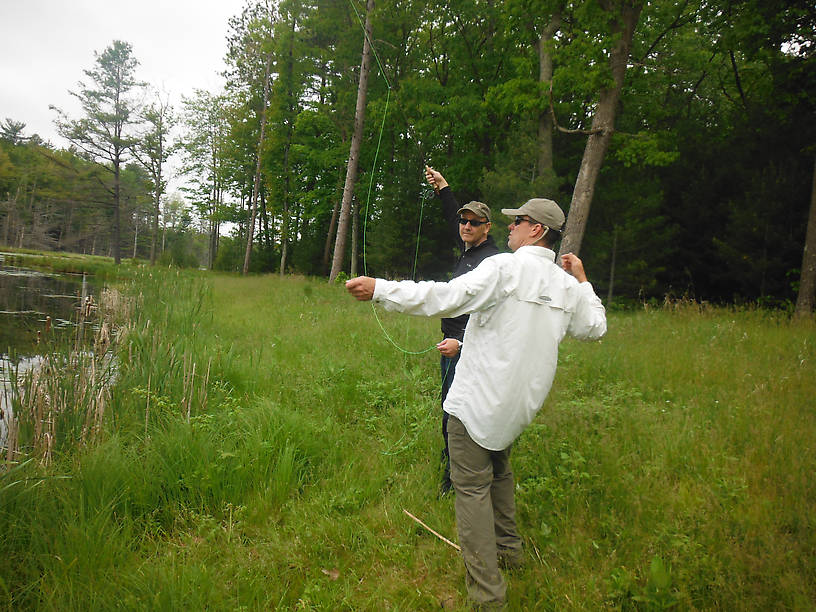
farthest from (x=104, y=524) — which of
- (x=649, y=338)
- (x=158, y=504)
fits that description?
(x=649, y=338)

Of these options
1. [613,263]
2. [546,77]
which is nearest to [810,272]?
[613,263]

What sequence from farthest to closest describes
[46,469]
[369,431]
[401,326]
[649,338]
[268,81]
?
[268,81] < [401,326] < [649,338] < [369,431] < [46,469]

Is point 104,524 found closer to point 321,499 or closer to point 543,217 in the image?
point 321,499

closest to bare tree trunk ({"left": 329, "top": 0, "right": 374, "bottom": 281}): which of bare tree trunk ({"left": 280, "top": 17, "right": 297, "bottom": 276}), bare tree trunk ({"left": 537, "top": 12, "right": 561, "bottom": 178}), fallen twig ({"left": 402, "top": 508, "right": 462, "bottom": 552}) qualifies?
bare tree trunk ({"left": 537, "top": 12, "right": 561, "bottom": 178})

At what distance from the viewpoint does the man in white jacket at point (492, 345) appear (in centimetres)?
183

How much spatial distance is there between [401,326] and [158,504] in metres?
4.81

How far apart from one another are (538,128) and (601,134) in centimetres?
505

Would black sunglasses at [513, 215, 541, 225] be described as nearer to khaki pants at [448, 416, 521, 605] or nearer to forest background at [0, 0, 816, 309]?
khaki pants at [448, 416, 521, 605]

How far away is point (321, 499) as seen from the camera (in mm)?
2908

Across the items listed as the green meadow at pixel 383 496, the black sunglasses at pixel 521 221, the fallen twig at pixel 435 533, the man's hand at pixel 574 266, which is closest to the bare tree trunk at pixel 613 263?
the green meadow at pixel 383 496

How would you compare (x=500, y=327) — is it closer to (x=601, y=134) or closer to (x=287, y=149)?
(x=601, y=134)

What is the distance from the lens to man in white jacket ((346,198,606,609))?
1835 millimetres

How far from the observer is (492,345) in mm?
1914

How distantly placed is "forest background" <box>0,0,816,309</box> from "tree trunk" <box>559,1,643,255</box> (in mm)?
64
